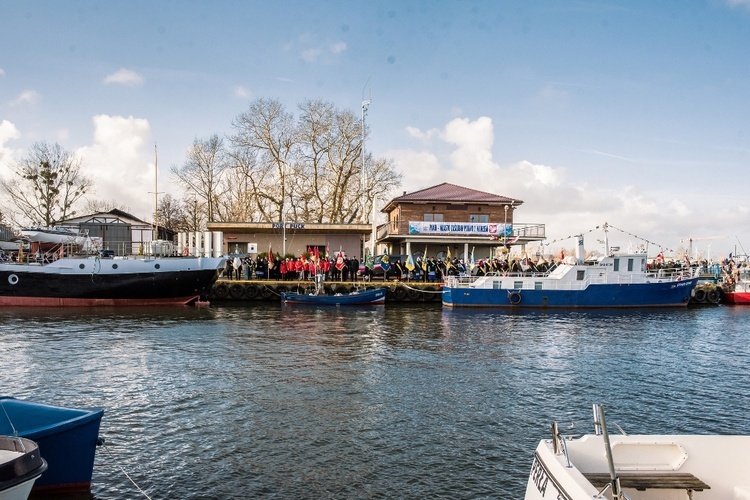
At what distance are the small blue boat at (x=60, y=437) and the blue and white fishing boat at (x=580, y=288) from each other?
29358 mm

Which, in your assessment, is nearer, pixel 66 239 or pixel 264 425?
pixel 264 425

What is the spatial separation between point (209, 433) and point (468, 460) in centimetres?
486

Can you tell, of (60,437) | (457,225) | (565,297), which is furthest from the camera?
(457,225)

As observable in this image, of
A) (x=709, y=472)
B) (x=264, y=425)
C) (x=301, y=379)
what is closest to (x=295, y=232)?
(x=301, y=379)

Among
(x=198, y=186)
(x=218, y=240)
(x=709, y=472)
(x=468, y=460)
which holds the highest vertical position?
(x=198, y=186)

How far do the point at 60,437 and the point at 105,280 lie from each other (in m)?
29.1

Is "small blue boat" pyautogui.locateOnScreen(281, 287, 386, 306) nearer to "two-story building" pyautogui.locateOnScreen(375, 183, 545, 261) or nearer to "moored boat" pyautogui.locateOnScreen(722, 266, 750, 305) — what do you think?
"two-story building" pyautogui.locateOnScreen(375, 183, 545, 261)

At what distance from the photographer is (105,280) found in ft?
114

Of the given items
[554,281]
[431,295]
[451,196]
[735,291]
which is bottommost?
[431,295]

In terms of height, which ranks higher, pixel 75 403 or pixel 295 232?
pixel 295 232

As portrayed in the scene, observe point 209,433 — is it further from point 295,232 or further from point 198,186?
point 198,186

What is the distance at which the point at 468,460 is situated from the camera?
32.7 feet

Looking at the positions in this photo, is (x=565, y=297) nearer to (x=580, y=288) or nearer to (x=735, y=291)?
(x=580, y=288)

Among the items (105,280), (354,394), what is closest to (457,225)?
(105,280)
